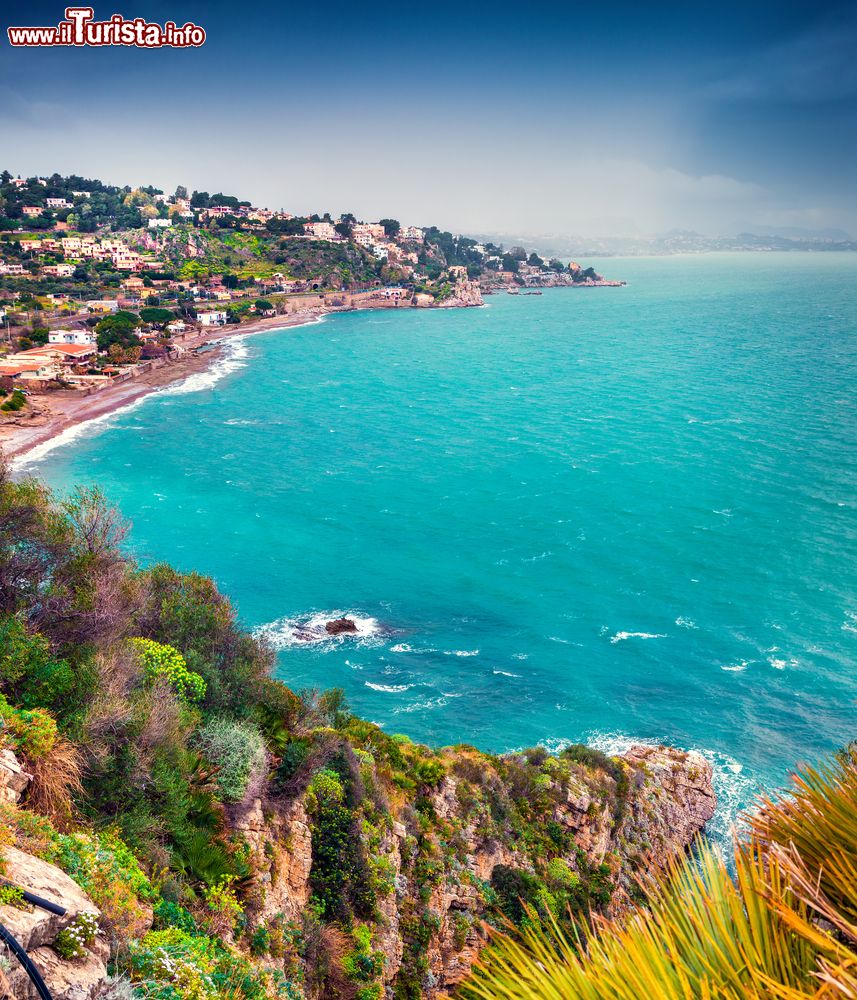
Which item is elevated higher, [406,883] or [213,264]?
[213,264]

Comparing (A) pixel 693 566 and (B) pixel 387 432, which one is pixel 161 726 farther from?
(B) pixel 387 432

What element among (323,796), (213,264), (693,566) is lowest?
(693,566)

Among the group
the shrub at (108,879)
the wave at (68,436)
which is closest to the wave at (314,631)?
the shrub at (108,879)

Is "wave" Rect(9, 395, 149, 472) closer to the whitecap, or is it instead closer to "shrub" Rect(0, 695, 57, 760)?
the whitecap

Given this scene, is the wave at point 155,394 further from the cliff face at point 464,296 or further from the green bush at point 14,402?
the cliff face at point 464,296

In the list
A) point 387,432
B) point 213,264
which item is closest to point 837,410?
point 387,432
